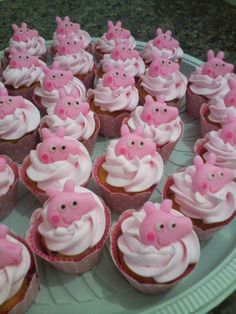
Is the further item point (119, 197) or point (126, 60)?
point (126, 60)

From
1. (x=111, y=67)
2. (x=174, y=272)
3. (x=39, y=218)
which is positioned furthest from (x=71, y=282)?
(x=111, y=67)

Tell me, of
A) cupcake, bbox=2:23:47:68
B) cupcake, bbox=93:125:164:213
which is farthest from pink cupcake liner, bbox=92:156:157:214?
cupcake, bbox=2:23:47:68

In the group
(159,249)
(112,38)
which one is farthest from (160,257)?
(112,38)

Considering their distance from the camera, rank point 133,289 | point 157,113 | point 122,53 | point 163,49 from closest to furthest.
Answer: point 133,289 < point 157,113 < point 122,53 < point 163,49

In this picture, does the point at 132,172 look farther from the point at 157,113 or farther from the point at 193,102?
the point at 193,102

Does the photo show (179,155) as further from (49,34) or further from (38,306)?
(49,34)

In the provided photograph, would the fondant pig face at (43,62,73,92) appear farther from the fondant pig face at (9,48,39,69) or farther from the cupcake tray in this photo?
the cupcake tray
